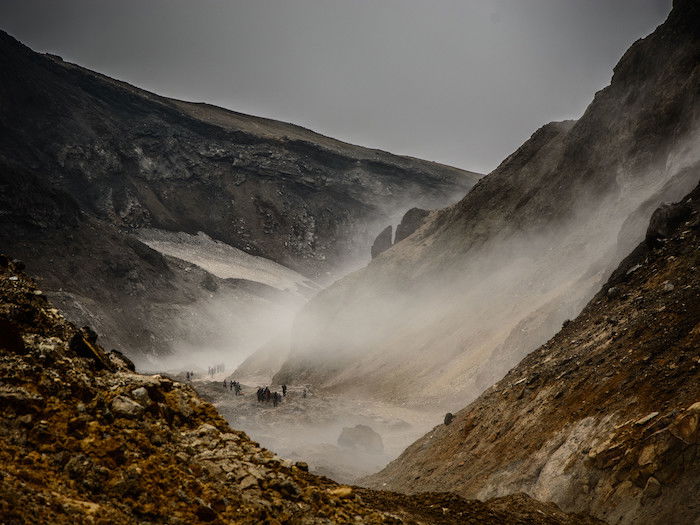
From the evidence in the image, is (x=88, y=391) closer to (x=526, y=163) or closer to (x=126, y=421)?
(x=126, y=421)

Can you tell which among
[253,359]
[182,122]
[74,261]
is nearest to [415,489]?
[253,359]

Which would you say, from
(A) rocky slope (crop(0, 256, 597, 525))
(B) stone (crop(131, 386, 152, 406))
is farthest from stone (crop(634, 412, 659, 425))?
(B) stone (crop(131, 386, 152, 406))

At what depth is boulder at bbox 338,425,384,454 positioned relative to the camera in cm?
2439

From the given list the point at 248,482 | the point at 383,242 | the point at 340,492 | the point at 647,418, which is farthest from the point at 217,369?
the point at 248,482

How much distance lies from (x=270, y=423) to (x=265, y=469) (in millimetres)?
24985

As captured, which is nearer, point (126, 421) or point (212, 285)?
point (126, 421)

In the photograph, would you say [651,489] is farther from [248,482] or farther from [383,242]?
[383,242]

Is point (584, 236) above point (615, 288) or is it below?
above

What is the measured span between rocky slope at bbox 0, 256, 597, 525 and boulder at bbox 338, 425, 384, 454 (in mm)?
17960

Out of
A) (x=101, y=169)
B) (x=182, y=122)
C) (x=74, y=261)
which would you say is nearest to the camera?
(x=74, y=261)

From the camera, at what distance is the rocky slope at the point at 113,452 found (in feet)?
14.1

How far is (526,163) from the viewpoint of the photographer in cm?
4934

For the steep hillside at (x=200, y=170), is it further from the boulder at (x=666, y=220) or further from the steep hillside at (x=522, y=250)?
the boulder at (x=666, y=220)

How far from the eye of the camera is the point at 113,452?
16.0 feet
